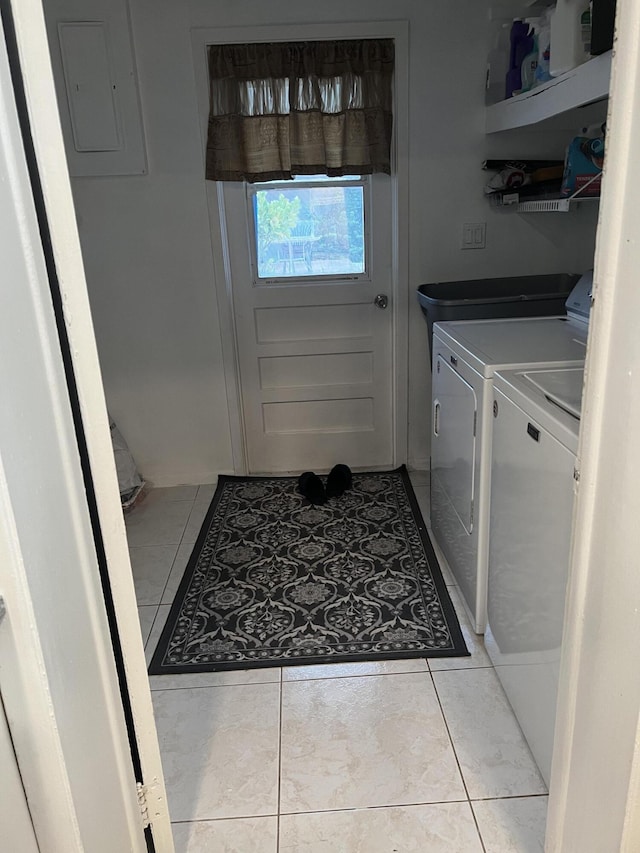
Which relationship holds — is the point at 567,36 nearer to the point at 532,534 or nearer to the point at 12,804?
the point at 532,534

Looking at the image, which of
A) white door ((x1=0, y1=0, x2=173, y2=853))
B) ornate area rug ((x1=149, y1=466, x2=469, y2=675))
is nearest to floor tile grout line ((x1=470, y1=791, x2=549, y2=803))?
ornate area rug ((x1=149, y1=466, x2=469, y2=675))

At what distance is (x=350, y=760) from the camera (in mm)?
1669

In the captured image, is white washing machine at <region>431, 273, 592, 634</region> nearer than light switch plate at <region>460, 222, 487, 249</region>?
Yes

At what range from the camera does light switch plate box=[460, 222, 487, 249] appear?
9.88 feet

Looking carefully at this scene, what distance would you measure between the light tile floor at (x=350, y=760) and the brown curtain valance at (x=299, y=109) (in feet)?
6.65

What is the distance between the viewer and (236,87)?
2.78 metres

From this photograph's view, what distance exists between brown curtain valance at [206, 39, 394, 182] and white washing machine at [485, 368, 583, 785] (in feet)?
5.18

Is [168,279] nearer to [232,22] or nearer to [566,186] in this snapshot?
[232,22]

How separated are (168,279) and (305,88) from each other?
1050 mm

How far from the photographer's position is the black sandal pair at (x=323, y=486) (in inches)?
121

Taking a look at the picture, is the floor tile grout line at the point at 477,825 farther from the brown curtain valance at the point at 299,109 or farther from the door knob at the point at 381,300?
the brown curtain valance at the point at 299,109

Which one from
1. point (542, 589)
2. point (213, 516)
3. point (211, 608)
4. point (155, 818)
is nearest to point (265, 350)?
point (213, 516)

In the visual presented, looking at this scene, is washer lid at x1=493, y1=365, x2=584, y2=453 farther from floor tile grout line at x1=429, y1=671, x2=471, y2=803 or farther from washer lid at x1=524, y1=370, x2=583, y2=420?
floor tile grout line at x1=429, y1=671, x2=471, y2=803

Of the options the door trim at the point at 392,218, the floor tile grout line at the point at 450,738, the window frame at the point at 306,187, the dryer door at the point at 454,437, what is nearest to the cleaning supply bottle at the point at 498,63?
the door trim at the point at 392,218
